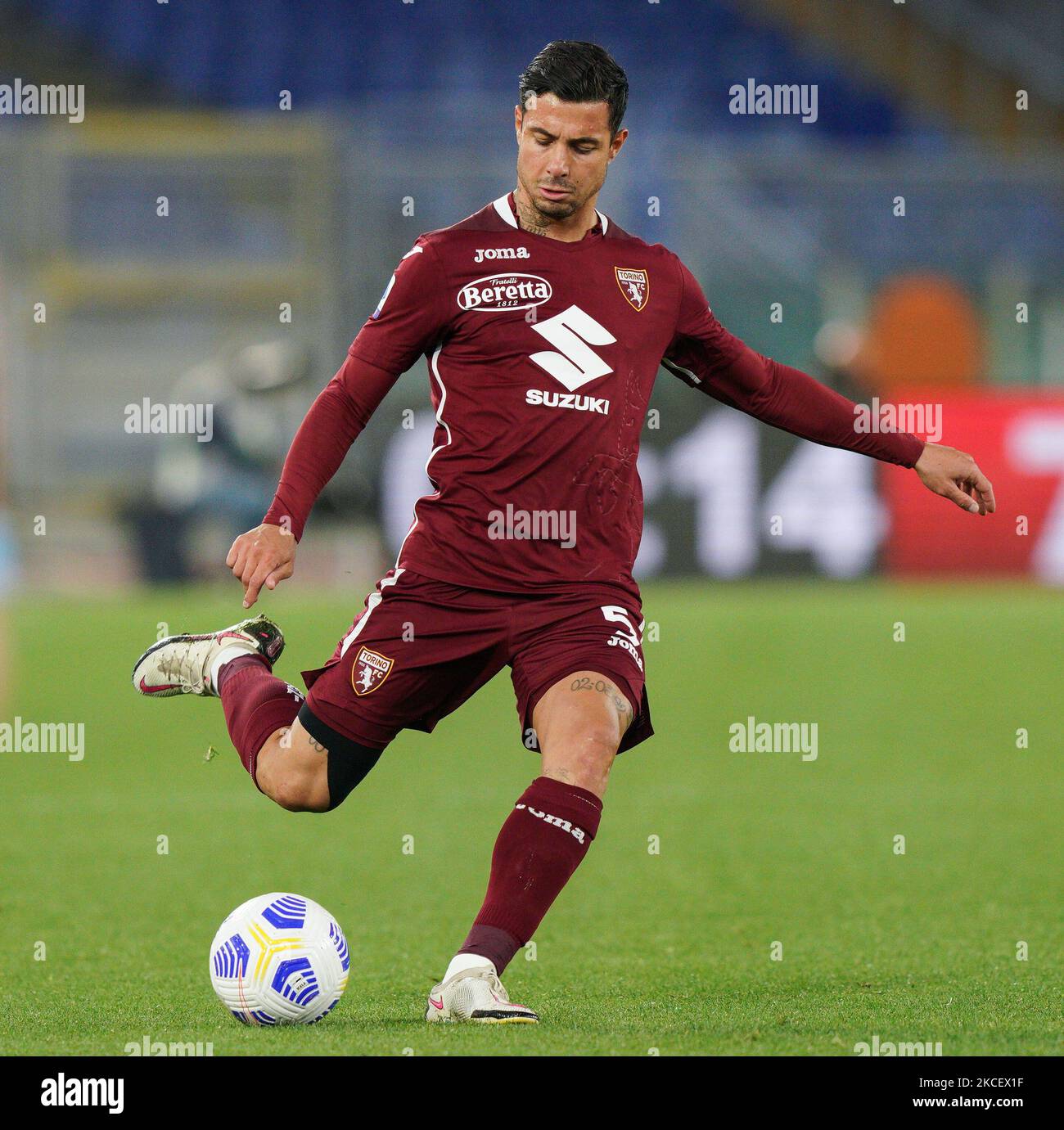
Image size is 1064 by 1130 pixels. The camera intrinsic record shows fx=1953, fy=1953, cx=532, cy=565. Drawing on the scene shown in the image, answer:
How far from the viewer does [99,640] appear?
13500mm

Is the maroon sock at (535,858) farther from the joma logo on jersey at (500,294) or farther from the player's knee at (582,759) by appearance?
the joma logo on jersey at (500,294)

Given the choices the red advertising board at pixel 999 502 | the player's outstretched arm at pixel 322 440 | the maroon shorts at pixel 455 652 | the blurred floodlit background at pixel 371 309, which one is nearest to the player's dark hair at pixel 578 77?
the player's outstretched arm at pixel 322 440

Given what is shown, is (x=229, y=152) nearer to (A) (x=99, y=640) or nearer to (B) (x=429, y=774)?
(A) (x=99, y=640)

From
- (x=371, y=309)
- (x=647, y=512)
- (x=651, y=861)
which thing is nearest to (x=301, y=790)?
(x=651, y=861)

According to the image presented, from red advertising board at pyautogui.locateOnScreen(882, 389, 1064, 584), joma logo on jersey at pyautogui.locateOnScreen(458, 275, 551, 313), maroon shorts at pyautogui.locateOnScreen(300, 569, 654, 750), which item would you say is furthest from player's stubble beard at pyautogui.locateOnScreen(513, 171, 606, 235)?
red advertising board at pyautogui.locateOnScreen(882, 389, 1064, 584)

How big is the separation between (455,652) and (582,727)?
43 centimetres

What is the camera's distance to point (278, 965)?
4.27m

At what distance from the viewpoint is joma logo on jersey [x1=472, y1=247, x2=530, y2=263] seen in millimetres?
4648

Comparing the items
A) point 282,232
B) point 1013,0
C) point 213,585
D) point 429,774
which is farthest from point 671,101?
point 429,774

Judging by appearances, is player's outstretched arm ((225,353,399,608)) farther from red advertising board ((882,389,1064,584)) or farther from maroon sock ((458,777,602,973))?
red advertising board ((882,389,1064,584))

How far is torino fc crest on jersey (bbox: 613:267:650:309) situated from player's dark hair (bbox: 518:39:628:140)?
33cm

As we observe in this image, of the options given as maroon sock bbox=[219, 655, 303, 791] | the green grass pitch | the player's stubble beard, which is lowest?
the green grass pitch

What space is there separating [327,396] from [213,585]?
39.0ft

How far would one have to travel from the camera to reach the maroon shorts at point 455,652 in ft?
14.9
